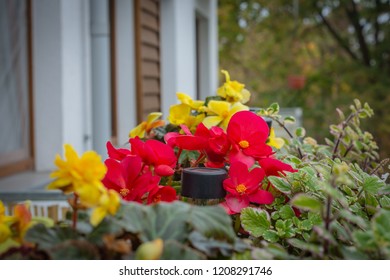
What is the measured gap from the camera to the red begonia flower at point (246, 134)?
781 millimetres

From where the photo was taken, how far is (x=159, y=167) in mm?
743

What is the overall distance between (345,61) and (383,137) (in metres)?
1.74

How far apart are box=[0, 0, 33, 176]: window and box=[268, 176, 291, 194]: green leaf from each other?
2367 mm

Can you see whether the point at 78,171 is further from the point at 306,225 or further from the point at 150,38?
the point at 150,38

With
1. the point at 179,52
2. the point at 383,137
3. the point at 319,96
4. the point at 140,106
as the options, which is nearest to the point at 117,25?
the point at 140,106

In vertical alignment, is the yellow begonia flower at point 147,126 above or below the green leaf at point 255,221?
above

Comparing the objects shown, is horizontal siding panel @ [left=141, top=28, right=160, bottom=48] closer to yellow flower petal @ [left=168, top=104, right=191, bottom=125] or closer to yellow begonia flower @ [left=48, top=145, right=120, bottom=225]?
yellow flower petal @ [left=168, top=104, right=191, bottom=125]

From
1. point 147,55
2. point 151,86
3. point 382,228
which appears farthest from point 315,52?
point 382,228

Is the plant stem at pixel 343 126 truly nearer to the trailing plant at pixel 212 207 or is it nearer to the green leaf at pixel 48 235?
the trailing plant at pixel 212 207

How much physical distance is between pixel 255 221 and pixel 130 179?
0.50 ft

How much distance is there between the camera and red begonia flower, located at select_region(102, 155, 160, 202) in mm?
696

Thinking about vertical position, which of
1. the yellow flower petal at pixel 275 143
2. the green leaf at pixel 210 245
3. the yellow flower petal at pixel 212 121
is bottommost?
the green leaf at pixel 210 245

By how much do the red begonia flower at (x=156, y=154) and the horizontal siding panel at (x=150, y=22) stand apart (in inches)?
171

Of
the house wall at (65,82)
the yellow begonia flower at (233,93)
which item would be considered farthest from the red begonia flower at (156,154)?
the house wall at (65,82)
